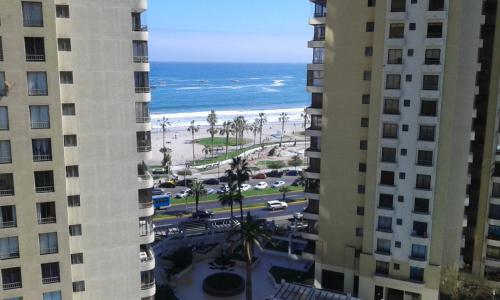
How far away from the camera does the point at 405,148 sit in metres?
43.9

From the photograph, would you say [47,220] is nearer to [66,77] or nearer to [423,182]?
[66,77]

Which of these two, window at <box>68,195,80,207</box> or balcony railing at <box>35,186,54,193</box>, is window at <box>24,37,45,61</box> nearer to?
balcony railing at <box>35,186,54,193</box>

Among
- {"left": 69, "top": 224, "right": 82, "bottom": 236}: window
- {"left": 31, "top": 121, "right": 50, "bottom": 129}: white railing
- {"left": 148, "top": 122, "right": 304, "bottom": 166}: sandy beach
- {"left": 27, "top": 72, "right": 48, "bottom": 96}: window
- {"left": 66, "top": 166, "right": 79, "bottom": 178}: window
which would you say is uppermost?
{"left": 27, "top": 72, "right": 48, "bottom": 96}: window

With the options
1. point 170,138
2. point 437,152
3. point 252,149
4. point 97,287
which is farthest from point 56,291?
point 170,138

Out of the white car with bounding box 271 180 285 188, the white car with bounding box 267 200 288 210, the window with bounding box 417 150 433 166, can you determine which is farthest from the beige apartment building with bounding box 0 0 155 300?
the white car with bounding box 271 180 285 188

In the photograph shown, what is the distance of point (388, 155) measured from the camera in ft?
147

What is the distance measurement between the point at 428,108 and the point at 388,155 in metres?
5.49

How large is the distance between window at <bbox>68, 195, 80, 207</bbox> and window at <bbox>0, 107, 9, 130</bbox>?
6.28 m

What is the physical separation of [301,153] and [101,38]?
110131 millimetres

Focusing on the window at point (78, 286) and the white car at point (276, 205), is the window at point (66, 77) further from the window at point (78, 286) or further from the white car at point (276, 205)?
the white car at point (276, 205)

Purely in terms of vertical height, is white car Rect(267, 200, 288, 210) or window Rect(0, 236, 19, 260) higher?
window Rect(0, 236, 19, 260)

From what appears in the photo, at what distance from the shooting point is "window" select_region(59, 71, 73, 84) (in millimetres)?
31625

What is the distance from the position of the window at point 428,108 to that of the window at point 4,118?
109ft

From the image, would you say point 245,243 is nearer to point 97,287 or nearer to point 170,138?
point 97,287
